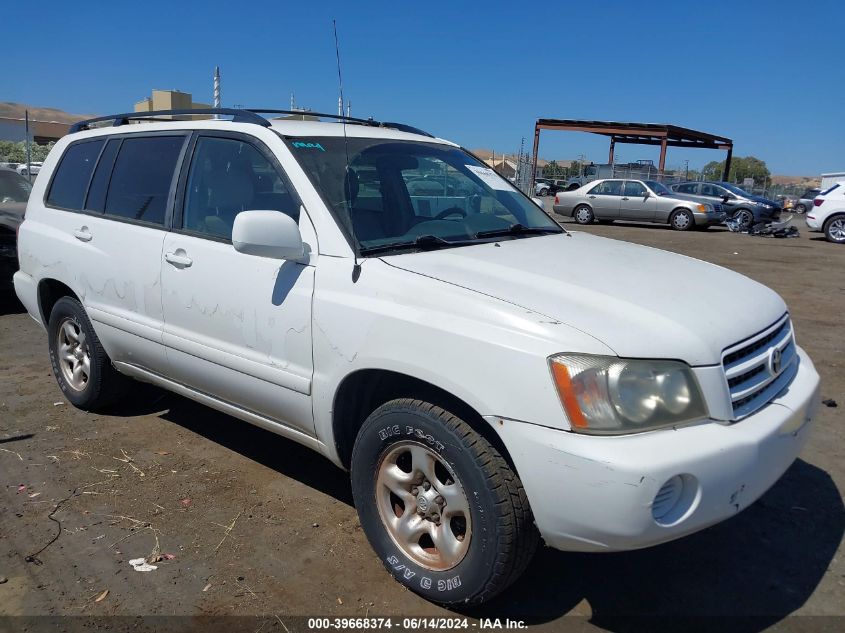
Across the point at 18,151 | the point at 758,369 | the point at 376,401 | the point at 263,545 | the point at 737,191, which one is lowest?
the point at 263,545

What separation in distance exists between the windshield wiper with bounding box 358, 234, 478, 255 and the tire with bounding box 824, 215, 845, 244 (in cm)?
1771

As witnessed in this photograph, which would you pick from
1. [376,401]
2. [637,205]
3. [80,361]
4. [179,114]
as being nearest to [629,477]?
[376,401]

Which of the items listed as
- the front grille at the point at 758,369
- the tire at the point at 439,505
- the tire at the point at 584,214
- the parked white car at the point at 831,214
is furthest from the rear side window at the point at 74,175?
the tire at the point at 584,214

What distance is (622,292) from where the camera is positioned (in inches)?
106

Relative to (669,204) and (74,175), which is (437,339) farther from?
(669,204)

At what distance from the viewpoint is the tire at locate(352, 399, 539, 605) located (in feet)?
7.96

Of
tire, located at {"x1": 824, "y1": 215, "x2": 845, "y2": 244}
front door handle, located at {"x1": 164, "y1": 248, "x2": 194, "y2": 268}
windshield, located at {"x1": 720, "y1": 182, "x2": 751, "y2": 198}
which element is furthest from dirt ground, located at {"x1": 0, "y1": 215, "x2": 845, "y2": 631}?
windshield, located at {"x1": 720, "y1": 182, "x2": 751, "y2": 198}

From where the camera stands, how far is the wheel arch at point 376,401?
101 inches

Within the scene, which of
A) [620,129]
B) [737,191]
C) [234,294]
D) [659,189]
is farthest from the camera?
[620,129]

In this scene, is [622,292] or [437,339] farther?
[622,292]

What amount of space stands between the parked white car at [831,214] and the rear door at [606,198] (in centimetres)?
527

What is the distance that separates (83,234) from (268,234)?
6.63 feet

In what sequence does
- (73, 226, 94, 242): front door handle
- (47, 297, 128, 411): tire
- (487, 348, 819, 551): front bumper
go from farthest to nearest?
(47, 297, 128, 411): tire → (73, 226, 94, 242): front door handle → (487, 348, 819, 551): front bumper

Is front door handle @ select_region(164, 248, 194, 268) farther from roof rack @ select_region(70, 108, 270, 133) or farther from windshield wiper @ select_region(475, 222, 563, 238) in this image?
windshield wiper @ select_region(475, 222, 563, 238)
